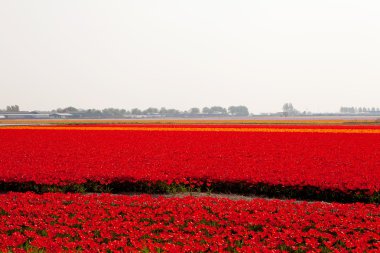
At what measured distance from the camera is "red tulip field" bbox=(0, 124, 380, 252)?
794cm

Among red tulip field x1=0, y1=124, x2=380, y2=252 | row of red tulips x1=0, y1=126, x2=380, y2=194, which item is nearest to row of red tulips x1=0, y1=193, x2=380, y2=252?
red tulip field x1=0, y1=124, x2=380, y2=252

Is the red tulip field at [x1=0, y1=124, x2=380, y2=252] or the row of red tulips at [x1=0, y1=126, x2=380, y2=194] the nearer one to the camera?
the red tulip field at [x1=0, y1=124, x2=380, y2=252]

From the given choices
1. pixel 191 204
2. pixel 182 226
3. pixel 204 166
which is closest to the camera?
pixel 182 226

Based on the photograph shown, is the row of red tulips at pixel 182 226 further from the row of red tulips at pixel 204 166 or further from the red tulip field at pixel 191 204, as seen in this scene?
the row of red tulips at pixel 204 166

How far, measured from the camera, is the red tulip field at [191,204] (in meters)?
7.94

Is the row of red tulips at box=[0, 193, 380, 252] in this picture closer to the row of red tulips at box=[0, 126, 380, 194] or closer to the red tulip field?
the red tulip field

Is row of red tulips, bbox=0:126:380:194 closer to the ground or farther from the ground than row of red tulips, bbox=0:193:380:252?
farther from the ground

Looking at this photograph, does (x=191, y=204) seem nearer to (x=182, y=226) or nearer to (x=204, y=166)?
(x=182, y=226)

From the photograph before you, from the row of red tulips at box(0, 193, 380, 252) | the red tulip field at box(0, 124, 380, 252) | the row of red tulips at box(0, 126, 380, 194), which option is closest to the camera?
the row of red tulips at box(0, 193, 380, 252)

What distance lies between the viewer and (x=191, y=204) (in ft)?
34.3

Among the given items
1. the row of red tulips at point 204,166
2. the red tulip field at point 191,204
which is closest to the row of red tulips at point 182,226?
the red tulip field at point 191,204

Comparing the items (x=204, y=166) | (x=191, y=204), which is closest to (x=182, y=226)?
(x=191, y=204)

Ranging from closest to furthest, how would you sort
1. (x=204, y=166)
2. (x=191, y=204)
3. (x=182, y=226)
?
(x=182, y=226) < (x=191, y=204) < (x=204, y=166)

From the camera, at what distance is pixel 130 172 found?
15445 millimetres
